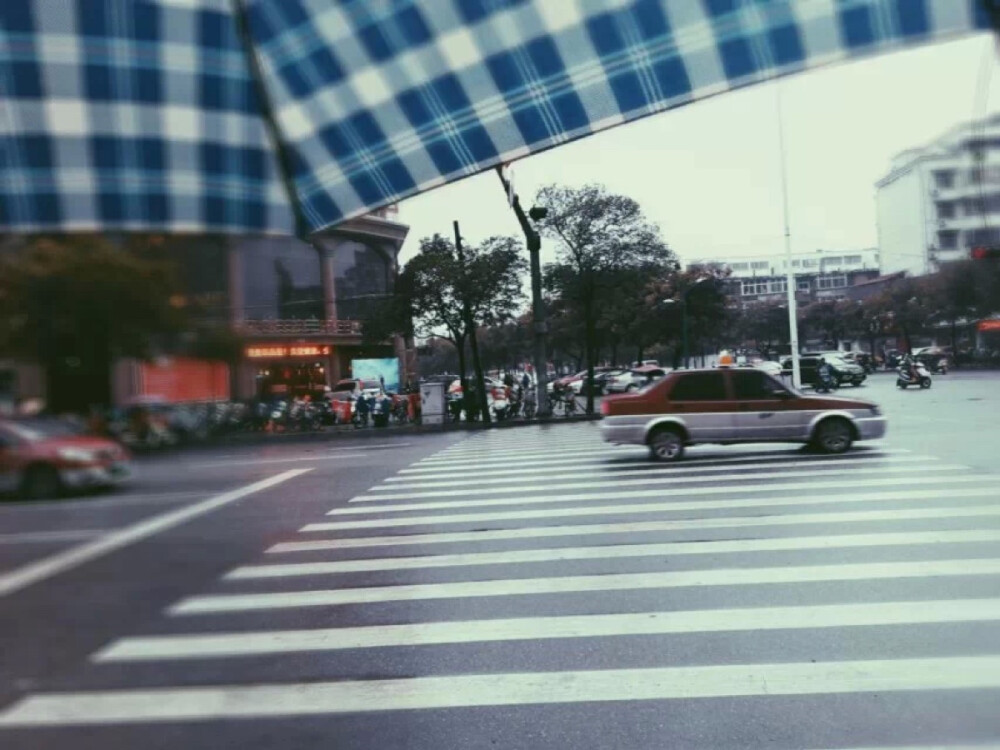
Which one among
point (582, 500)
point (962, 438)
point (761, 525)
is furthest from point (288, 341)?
point (962, 438)

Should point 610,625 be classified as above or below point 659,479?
below

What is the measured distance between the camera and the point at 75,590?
70cm

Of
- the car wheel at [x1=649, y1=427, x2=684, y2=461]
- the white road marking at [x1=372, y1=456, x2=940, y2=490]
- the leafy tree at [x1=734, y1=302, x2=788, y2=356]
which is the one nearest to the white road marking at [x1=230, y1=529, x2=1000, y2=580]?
the white road marking at [x1=372, y1=456, x2=940, y2=490]

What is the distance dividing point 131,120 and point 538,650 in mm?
2760

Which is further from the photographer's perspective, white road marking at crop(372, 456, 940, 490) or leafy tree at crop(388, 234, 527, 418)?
white road marking at crop(372, 456, 940, 490)

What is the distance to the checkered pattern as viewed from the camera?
0.69 metres

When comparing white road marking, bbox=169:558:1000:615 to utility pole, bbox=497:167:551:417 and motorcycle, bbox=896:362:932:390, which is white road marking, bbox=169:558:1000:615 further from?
utility pole, bbox=497:167:551:417

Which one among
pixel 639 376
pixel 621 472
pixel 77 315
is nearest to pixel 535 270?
pixel 77 315

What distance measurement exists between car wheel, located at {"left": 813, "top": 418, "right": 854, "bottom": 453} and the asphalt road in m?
0.18

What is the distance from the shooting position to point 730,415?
822cm

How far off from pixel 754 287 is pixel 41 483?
1.05 metres

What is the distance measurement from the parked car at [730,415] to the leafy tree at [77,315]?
468cm

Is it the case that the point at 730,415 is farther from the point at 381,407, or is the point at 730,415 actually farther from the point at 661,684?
the point at 381,407

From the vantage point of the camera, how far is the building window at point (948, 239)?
2.95ft
